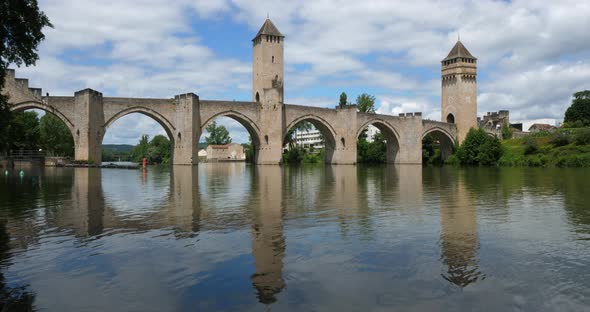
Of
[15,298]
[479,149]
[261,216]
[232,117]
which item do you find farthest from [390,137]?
[15,298]

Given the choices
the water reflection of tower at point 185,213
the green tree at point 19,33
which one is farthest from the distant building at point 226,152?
the water reflection of tower at point 185,213

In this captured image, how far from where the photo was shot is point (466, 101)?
220 feet

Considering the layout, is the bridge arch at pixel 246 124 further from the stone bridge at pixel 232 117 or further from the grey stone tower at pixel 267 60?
the grey stone tower at pixel 267 60

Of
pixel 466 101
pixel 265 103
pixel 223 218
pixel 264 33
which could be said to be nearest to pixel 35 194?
pixel 223 218

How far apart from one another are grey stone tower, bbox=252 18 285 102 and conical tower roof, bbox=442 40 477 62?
87.2 feet

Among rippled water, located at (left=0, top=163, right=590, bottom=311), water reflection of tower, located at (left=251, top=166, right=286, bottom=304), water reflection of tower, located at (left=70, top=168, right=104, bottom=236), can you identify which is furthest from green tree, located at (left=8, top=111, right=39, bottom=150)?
water reflection of tower, located at (left=251, top=166, right=286, bottom=304)

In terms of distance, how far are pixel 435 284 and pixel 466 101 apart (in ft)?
216

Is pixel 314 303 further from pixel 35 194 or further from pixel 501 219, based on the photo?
pixel 35 194

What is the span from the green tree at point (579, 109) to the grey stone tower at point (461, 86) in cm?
2222

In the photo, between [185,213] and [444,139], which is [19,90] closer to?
[185,213]

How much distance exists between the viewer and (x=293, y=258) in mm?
6934

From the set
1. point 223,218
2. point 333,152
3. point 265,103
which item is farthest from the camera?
point 333,152

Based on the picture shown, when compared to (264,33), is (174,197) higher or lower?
lower

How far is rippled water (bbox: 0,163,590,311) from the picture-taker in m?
5.25
